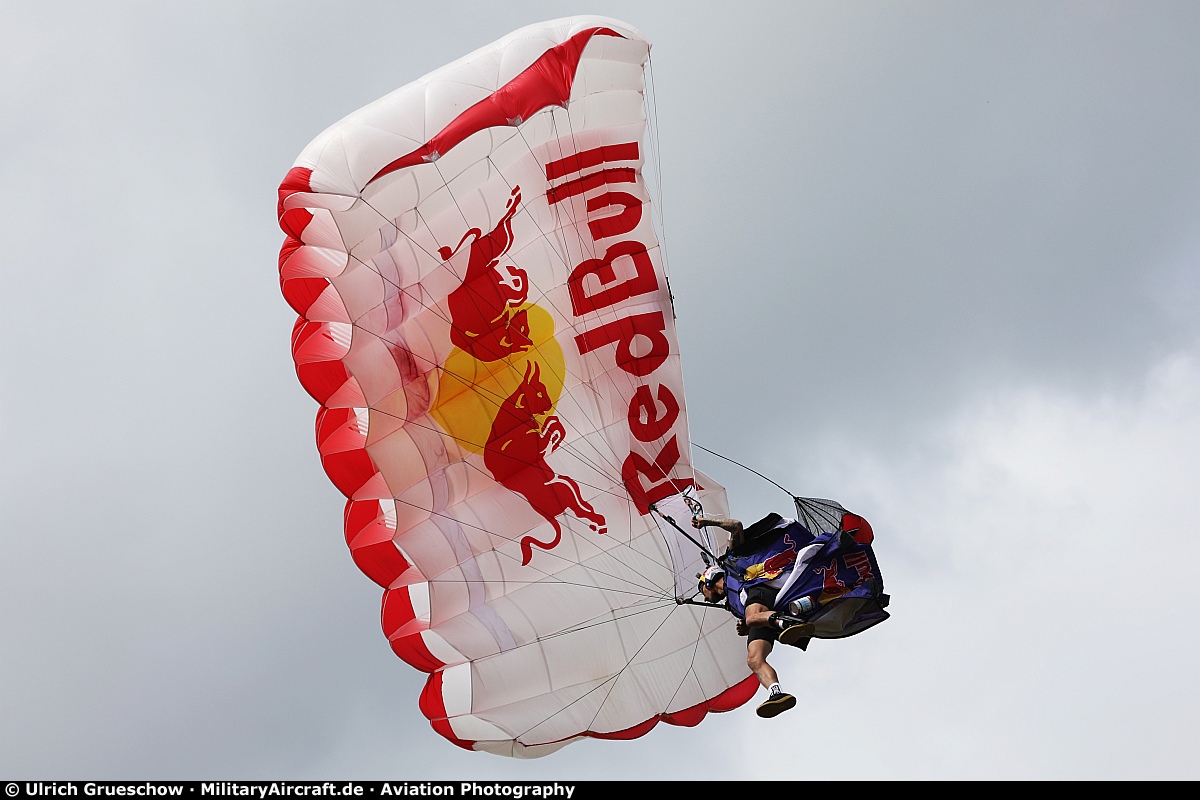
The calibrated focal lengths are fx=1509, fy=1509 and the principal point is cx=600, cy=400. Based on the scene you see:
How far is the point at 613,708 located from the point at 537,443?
2.82 m

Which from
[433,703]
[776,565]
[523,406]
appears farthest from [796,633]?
[433,703]

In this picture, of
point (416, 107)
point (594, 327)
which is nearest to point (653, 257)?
point (594, 327)

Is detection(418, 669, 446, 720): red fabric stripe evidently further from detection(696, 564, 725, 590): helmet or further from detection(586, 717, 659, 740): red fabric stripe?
detection(696, 564, 725, 590): helmet

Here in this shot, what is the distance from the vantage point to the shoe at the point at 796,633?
1236cm

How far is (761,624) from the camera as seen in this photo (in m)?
12.9

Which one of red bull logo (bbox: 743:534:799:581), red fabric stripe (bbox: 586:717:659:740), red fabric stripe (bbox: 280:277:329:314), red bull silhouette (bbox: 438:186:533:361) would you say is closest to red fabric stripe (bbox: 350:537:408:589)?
red bull silhouette (bbox: 438:186:533:361)

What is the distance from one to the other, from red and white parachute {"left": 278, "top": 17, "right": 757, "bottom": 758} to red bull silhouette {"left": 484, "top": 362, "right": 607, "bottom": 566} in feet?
0.07

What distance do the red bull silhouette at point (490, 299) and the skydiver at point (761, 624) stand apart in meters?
2.56

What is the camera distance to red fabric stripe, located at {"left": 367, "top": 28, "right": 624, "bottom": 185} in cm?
1280

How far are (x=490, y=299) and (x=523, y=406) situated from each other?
116 cm

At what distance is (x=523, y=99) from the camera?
13.1 m

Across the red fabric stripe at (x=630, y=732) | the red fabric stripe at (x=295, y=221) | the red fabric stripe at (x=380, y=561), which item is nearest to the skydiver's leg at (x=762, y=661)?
the red fabric stripe at (x=630, y=732)

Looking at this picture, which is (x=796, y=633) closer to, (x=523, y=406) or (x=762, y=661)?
(x=762, y=661)

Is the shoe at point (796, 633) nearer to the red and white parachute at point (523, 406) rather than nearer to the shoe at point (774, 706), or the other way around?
the shoe at point (774, 706)
